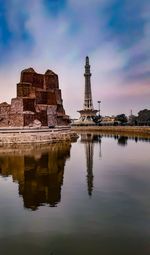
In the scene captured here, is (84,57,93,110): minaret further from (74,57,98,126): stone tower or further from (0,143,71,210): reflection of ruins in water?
(0,143,71,210): reflection of ruins in water

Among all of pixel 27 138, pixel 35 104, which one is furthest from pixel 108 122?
pixel 27 138

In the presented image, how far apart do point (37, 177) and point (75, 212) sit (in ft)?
24.4

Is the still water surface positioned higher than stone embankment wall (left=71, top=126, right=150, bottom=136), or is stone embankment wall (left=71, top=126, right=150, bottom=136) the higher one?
stone embankment wall (left=71, top=126, right=150, bottom=136)

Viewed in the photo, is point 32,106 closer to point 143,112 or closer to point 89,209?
point 89,209

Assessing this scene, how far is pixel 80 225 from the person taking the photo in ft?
32.1

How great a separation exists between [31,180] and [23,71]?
35.5 meters

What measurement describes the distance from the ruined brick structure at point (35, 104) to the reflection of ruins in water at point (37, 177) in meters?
20.3

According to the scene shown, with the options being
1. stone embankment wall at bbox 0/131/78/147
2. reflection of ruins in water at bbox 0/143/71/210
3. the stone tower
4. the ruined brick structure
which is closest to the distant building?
the stone tower

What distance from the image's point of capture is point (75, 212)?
11117mm

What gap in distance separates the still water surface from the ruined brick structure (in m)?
27.4

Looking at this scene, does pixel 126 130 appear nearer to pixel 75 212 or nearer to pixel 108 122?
pixel 108 122

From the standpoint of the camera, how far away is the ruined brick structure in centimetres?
4684

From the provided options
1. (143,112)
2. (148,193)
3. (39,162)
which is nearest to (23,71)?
(39,162)

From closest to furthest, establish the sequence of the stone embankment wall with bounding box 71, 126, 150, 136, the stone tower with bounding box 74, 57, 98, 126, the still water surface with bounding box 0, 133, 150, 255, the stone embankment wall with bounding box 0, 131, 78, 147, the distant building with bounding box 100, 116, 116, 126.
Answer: the still water surface with bounding box 0, 133, 150, 255 → the stone embankment wall with bounding box 0, 131, 78, 147 → the stone embankment wall with bounding box 71, 126, 150, 136 → the distant building with bounding box 100, 116, 116, 126 → the stone tower with bounding box 74, 57, 98, 126
